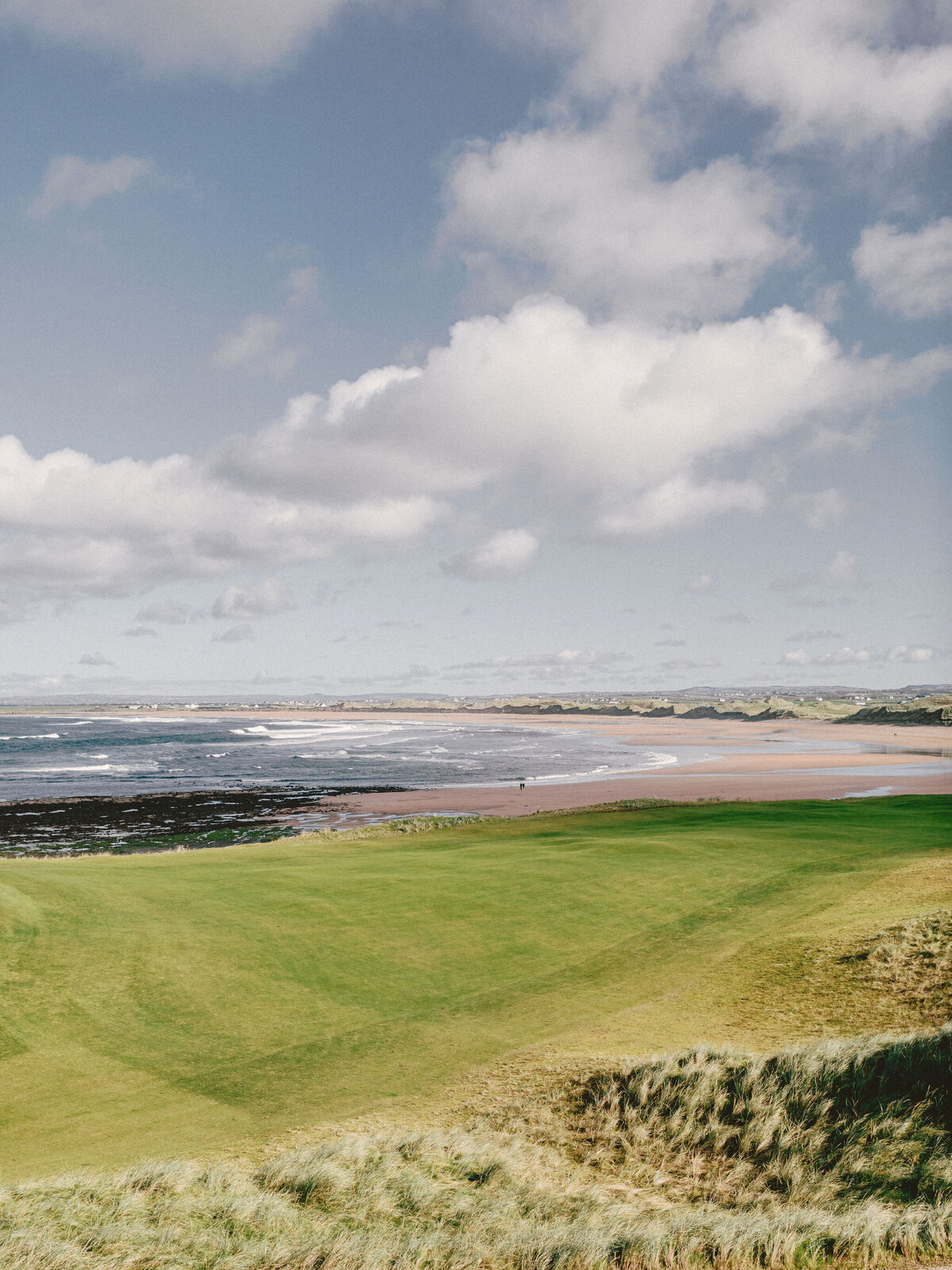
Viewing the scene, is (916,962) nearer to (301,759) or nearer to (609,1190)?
(609,1190)

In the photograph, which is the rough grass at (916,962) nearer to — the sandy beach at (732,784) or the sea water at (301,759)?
the sandy beach at (732,784)

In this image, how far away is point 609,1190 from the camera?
22.7ft

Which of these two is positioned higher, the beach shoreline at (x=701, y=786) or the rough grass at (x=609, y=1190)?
the rough grass at (x=609, y=1190)

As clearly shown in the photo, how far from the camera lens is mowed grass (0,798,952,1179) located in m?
9.13

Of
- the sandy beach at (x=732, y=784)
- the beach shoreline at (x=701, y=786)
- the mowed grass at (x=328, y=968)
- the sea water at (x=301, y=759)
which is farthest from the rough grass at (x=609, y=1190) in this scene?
the sea water at (x=301, y=759)

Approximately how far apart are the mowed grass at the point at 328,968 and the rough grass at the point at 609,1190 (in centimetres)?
179

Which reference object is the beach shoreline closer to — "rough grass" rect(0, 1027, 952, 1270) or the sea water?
the sea water

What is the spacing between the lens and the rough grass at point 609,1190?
5594 millimetres

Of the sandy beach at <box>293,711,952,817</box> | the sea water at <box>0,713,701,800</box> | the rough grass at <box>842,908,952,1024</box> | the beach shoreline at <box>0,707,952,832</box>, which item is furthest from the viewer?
the sea water at <box>0,713,701,800</box>

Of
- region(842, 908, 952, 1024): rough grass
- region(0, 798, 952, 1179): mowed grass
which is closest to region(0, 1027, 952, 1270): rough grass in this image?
region(0, 798, 952, 1179): mowed grass

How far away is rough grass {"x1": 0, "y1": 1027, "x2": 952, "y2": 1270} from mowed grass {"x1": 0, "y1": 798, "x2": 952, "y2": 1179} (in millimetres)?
1790

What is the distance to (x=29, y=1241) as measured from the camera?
17.3ft

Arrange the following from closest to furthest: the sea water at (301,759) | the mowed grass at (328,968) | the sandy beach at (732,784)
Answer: the mowed grass at (328,968) < the sandy beach at (732,784) < the sea water at (301,759)

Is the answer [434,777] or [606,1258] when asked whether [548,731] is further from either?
[606,1258]
